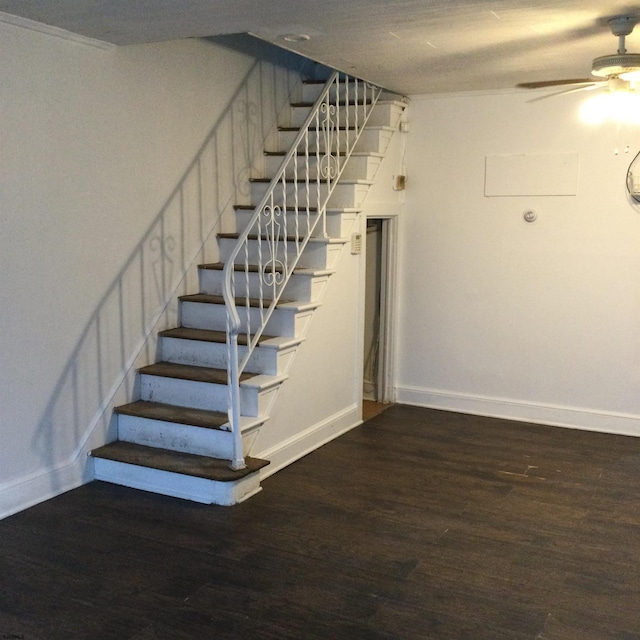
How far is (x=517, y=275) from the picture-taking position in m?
5.70

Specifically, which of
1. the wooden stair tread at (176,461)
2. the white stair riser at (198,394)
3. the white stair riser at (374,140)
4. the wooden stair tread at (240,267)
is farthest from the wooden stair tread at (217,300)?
the white stair riser at (374,140)

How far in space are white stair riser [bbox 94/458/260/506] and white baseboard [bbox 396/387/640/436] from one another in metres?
2.25

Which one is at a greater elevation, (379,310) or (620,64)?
(620,64)

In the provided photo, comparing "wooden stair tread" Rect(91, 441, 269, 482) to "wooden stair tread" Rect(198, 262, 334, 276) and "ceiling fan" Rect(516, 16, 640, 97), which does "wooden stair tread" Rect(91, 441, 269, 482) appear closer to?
"wooden stair tread" Rect(198, 262, 334, 276)

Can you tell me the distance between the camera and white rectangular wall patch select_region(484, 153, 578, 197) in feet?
17.9

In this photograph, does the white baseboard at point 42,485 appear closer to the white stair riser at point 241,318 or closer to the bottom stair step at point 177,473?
the bottom stair step at point 177,473

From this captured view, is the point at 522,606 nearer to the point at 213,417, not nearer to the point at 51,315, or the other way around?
the point at 213,417

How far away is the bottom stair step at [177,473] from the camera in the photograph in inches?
159

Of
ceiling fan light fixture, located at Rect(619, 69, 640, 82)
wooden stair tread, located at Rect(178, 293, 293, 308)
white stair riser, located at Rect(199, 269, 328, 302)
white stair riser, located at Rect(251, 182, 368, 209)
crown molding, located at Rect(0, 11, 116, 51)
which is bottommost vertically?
wooden stair tread, located at Rect(178, 293, 293, 308)

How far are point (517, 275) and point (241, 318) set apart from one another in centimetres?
219

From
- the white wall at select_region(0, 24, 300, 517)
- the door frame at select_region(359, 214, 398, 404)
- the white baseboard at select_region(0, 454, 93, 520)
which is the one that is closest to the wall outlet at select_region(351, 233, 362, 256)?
the door frame at select_region(359, 214, 398, 404)

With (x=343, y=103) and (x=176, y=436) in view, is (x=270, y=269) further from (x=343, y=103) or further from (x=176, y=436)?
(x=343, y=103)

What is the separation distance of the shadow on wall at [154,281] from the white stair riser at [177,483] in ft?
0.51

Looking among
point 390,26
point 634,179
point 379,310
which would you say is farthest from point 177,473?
point 634,179
